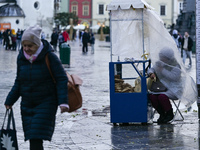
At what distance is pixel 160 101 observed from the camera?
9438 mm

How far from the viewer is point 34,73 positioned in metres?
5.73

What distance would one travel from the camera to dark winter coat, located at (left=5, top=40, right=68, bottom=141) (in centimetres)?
568

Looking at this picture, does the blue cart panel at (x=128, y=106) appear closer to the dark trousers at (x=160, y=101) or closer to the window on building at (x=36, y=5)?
the dark trousers at (x=160, y=101)

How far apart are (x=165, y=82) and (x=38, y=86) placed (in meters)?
4.20

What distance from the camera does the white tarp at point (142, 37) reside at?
377 inches

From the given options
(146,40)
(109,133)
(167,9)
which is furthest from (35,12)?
(109,133)

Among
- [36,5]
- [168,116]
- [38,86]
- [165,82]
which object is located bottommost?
[168,116]

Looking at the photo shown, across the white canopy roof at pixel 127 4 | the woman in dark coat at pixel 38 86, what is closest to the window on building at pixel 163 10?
the white canopy roof at pixel 127 4

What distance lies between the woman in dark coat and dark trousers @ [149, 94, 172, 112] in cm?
383

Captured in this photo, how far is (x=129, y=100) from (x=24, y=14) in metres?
76.5

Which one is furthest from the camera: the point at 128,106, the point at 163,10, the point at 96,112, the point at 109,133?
the point at 163,10

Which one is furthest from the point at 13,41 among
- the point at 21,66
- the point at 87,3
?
the point at 87,3

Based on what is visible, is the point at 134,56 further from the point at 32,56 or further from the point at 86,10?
the point at 86,10

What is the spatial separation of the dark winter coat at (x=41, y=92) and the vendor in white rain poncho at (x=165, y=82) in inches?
153
